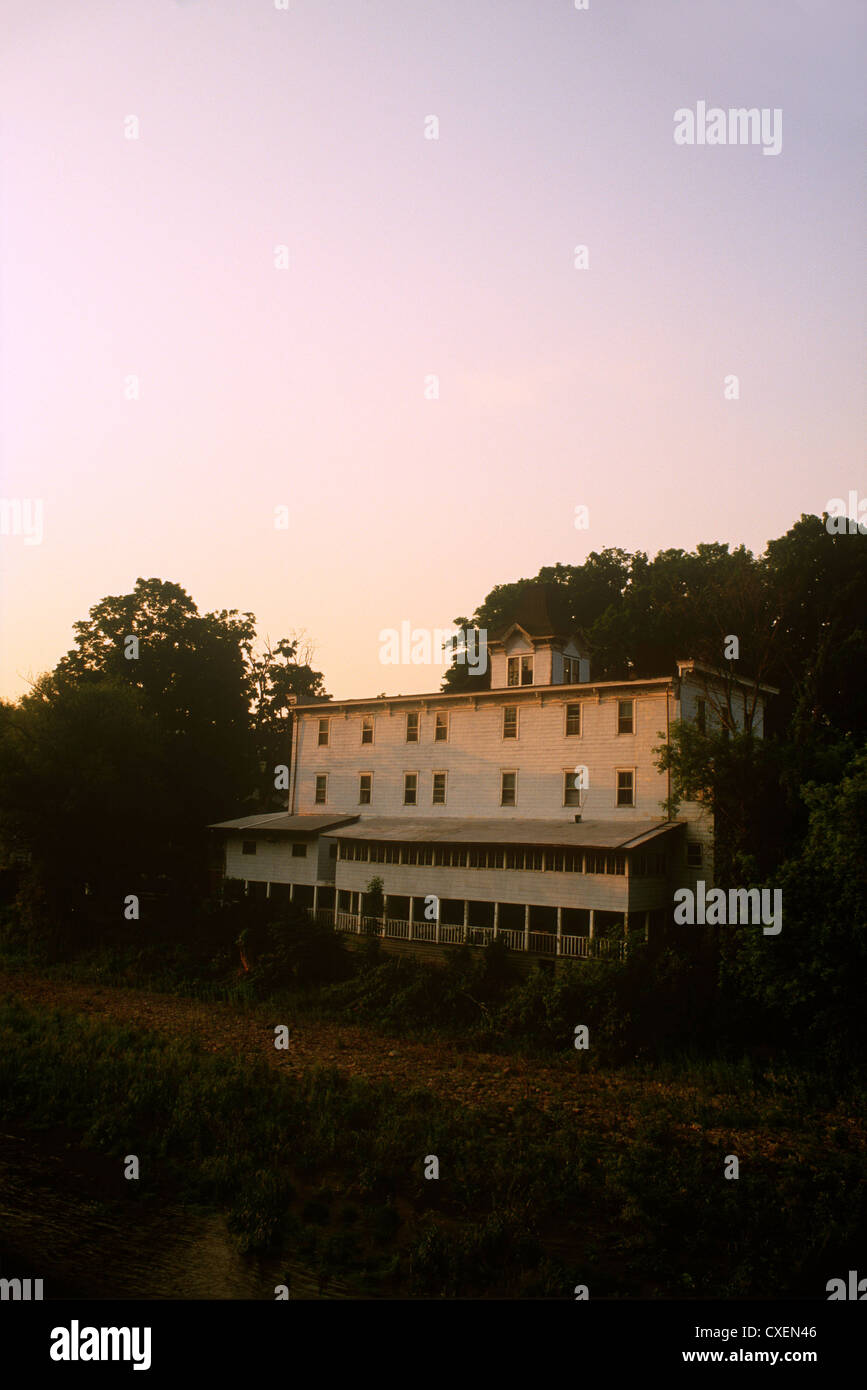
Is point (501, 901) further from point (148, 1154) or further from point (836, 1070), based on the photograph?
point (148, 1154)

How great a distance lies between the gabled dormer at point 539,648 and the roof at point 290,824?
991 cm

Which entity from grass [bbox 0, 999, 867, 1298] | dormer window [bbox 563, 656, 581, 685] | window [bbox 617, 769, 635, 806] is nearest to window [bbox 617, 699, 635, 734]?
window [bbox 617, 769, 635, 806]

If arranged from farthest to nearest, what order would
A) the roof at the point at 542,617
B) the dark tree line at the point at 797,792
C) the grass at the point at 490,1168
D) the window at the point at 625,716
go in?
1. the roof at the point at 542,617
2. the window at the point at 625,716
3. the dark tree line at the point at 797,792
4. the grass at the point at 490,1168

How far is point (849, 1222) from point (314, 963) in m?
23.7

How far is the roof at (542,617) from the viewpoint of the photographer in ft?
137

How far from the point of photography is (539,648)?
4178cm

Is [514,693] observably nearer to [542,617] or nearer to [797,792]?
[542,617]

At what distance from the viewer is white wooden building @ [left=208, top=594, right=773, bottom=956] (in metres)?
32.8

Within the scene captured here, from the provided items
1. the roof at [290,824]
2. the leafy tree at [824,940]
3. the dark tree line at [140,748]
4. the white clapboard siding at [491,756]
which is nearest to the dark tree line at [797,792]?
the leafy tree at [824,940]

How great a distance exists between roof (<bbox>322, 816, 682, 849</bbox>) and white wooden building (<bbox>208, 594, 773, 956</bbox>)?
0.34ft

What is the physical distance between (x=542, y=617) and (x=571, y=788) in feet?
27.9

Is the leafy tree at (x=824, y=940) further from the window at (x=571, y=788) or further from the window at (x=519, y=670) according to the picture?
the window at (x=519, y=670)

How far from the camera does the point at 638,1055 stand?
2788cm

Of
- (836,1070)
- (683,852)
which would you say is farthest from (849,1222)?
(683,852)
